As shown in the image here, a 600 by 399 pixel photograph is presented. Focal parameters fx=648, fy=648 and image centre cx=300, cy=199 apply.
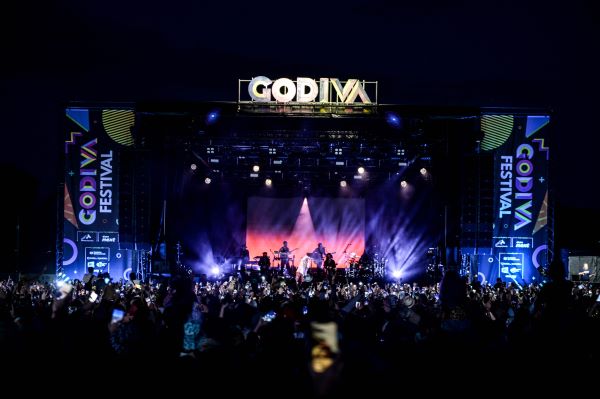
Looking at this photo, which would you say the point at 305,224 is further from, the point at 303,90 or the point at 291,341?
the point at 291,341

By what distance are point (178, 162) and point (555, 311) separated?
17363mm

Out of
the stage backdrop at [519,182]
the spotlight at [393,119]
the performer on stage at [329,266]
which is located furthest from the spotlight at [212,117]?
the stage backdrop at [519,182]

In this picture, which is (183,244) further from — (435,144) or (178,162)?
(435,144)

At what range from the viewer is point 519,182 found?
24.9 meters

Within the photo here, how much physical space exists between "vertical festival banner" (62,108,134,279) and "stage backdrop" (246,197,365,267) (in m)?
10.0

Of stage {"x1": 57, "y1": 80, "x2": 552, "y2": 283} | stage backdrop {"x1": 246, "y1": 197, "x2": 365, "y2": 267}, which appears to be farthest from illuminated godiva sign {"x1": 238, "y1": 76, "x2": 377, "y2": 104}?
stage backdrop {"x1": 246, "y1": 197, "x2": 365, "y2": 267}

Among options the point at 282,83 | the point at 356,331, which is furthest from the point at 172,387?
the point at 282,83

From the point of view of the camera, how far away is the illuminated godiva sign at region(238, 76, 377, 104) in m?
23.0

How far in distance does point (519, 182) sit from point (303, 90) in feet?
29.9

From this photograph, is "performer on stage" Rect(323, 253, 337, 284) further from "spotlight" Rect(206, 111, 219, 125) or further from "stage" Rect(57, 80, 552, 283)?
"spotlight" Rect(206, 111, 219, 125)

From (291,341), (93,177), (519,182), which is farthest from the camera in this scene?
(519,182)

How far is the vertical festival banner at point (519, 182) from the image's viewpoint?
2466 centimetres

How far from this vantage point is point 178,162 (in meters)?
24.5

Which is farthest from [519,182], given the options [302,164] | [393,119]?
[302,164]
